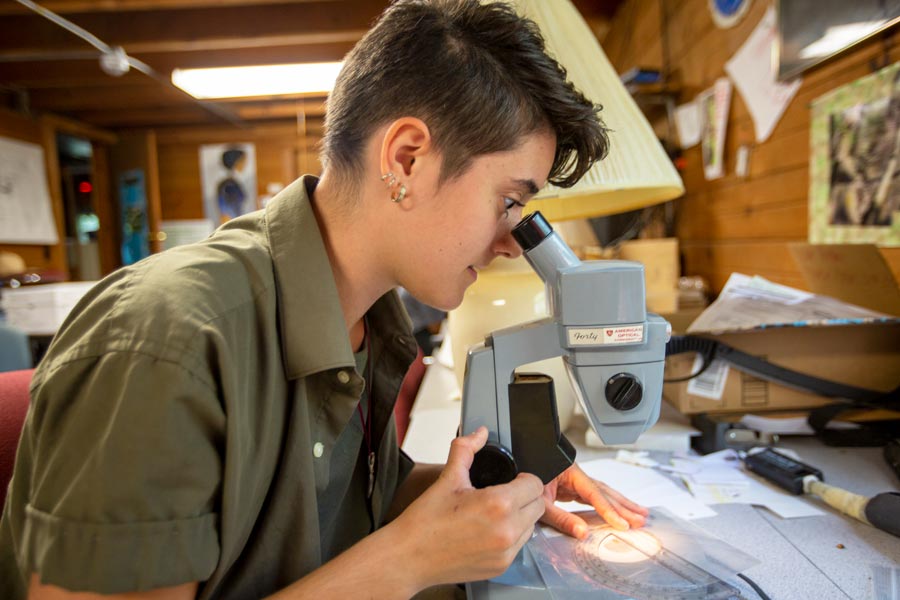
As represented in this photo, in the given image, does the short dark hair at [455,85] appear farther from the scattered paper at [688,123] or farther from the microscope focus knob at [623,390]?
the scattered paper at [688,123]

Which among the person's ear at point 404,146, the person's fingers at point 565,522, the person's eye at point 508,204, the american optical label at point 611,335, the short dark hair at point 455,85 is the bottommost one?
the person's fingers at point 565,522

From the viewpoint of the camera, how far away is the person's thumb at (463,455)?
583 mm

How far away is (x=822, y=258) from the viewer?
128 cm

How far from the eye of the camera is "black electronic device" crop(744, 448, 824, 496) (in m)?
0.86

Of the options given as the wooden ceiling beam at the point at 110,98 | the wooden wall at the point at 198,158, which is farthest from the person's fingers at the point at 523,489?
the wooden wall at the point at 198,158

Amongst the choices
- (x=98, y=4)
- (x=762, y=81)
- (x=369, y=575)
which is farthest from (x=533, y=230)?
(x=98, y=4)

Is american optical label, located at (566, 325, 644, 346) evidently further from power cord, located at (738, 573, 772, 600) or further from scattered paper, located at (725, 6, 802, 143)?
scattered paper, located at (725, 6, 802, 143)

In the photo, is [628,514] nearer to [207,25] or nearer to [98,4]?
[98,4]

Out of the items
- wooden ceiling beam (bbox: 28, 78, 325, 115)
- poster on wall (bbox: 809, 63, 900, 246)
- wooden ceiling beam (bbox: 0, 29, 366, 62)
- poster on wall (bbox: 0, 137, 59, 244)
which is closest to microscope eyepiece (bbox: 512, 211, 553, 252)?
poster on wall (bbox: 809, 63, 900, 246)

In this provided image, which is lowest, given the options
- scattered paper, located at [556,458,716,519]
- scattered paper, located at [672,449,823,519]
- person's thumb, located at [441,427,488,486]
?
scattered paper, located at [556,458,716,519]

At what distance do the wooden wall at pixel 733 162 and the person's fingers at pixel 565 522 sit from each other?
1.06m

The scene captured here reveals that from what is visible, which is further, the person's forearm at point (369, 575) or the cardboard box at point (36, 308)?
the cardboard box at point (36, 308)

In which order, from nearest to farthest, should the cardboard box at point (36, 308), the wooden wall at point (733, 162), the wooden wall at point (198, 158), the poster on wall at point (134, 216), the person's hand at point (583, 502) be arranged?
the person's hand at point (583, 502), the wooden wall at point (733, 162), the cardboard box at point (36, 308), the poster on wall at point (134, 216), the wooden wall at point (198, 158)

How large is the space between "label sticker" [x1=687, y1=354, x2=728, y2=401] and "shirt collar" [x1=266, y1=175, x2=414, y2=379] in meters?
0.76
